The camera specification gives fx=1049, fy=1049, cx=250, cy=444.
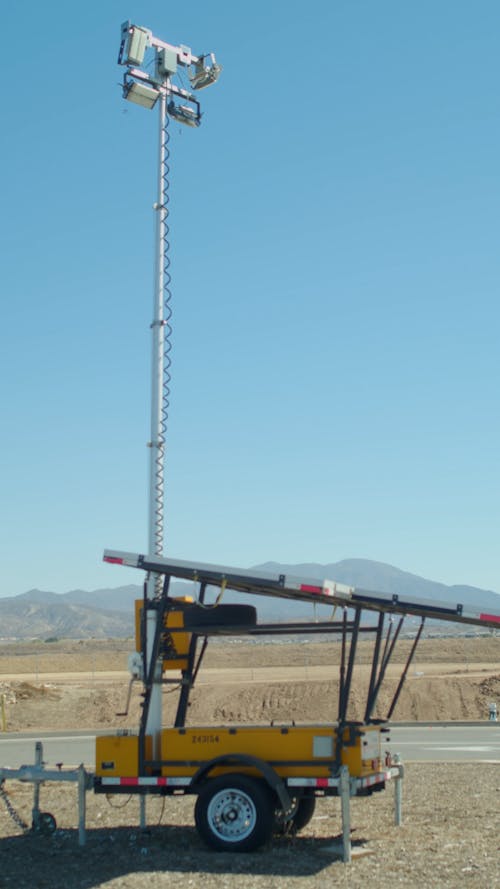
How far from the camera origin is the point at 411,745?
944 inches

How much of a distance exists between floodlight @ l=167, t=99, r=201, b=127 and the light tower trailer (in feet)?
19.3

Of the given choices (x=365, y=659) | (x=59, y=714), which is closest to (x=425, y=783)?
(x=59, y=714)

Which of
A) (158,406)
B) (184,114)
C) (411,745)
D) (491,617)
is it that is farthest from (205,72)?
(411,745)

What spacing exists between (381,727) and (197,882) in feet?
10.5

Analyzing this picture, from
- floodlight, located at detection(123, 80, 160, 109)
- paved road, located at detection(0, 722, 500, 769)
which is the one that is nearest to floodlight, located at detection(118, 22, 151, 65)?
floodlight, located at detection(123, 80, 160, 109)

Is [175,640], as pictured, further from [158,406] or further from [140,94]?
[140,94]

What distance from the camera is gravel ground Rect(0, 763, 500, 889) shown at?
9.26m

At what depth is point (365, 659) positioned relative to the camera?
76.1 m

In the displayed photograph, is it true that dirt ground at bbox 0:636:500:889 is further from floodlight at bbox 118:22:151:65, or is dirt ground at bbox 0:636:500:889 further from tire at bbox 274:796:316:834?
floodlight at bbox 118:22:151:65

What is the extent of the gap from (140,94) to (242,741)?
25.9 ft

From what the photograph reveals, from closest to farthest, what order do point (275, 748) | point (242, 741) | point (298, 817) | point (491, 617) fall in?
point (275, 748) → point (242, 741) → point (491, 617) → point (298, 817)

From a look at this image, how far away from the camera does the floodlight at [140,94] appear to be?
1301 centimetres

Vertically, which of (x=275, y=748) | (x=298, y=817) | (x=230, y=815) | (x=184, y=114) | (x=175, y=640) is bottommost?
(x=298, y=817)

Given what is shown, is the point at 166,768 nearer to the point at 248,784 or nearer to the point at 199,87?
the point at 248,784
